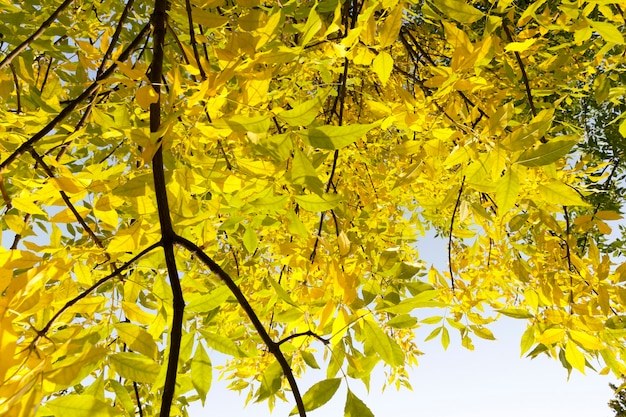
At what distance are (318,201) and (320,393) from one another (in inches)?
11.1

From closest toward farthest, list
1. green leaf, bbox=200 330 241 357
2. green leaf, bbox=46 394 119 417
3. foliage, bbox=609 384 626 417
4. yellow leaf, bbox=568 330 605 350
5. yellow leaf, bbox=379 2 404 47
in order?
green leaf, bbox=46 394 119 417, yellow leaf, bbox=379 2 404 47, green leaf, bbox=200 330 241 357, yellow leaf, bbox=568 330 605 350, foliage, bbox=609 384 626 417

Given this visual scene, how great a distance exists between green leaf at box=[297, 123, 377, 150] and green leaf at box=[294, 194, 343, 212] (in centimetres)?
14

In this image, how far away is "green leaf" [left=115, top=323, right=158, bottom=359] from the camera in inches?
26.2

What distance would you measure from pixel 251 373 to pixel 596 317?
4.51ft

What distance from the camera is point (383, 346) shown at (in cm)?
73

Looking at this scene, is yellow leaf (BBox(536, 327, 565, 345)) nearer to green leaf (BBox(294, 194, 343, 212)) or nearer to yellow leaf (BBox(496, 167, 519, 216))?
yellow leaf (BBox(496, 167, 519, 216))

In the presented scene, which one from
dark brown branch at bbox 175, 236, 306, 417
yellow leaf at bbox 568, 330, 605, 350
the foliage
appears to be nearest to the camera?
dark brown branch at bbox 175, 236, 306, 417

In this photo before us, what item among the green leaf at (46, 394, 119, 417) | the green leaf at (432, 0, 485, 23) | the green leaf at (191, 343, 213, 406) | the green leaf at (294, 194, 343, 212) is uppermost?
the green leaf at (432, 0, 485, 23)

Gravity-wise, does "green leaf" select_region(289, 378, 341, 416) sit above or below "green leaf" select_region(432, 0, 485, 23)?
below

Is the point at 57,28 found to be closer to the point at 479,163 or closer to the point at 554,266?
the point at 479,163

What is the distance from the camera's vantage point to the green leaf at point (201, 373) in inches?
31.0

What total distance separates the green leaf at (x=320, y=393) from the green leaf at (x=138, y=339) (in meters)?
0.22

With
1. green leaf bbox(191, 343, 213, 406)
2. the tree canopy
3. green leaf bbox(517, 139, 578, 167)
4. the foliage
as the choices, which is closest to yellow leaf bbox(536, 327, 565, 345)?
the tree canopy

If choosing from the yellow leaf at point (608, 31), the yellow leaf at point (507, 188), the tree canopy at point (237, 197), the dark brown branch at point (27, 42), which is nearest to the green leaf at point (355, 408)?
the tree canopy at point (237, 197)
